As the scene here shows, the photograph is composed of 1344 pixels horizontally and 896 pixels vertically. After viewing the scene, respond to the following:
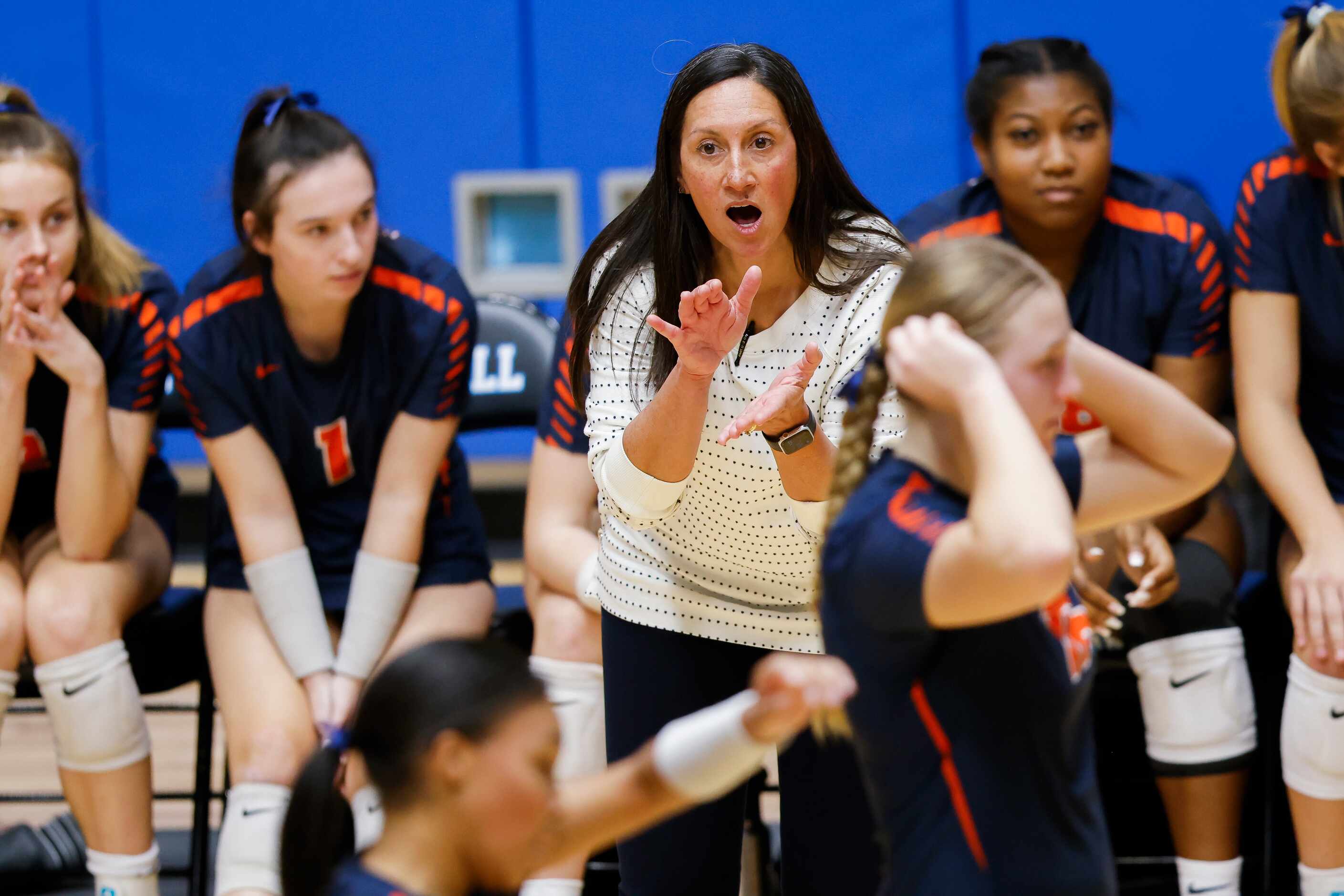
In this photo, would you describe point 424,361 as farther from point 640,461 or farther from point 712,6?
point 712,6

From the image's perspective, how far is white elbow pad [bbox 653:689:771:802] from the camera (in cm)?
131

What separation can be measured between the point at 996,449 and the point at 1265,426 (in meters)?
1.63

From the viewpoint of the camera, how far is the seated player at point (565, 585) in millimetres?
2742

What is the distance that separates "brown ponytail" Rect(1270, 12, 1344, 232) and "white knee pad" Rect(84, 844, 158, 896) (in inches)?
96.1

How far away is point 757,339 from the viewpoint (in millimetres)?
2061

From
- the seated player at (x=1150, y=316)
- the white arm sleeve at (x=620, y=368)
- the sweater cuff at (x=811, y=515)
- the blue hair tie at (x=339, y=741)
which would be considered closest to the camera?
the blue hair tie at (x=339, y=741)

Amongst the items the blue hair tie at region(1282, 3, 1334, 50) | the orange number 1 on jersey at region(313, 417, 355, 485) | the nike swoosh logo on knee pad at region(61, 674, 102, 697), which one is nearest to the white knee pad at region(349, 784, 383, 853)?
the nike swoosh logo on knee pad at region(61, 674, 102, 697)

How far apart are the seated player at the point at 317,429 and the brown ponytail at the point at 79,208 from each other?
0.20 m

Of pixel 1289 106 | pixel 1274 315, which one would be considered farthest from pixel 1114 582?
pixel 1289 106

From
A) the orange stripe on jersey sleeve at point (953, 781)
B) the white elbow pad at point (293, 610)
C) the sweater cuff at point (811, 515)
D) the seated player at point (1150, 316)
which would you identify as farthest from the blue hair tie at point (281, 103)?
the orange stripe on jersey sleeve at point (953, 781)

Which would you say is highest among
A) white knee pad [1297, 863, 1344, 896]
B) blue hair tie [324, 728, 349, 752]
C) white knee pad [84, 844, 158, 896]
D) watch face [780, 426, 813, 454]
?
watch face [780, 426, 813, 454]

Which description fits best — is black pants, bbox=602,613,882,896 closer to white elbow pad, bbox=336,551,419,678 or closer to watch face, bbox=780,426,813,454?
watch face, bbox=780,426,813,454

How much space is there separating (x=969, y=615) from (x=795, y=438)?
57 centimetres

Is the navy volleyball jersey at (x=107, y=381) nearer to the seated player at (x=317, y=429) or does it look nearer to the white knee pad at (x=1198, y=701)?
the seated player at (x=317, y=429)
